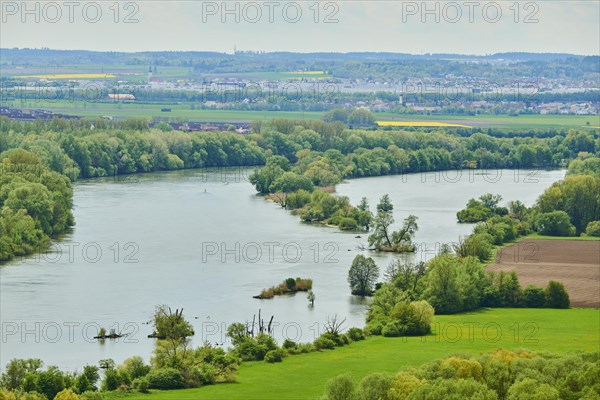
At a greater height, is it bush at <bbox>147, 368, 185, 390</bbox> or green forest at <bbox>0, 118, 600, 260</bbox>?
green forest at <bbox>0, 118, 600, 260</bbox>

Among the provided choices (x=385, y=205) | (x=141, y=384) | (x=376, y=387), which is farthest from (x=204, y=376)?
(x=385, y=205)

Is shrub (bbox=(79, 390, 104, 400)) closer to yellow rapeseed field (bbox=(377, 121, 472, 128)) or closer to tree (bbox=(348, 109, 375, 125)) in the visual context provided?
yellow rapeseed field (bbox=(377, 121, 472, 128))

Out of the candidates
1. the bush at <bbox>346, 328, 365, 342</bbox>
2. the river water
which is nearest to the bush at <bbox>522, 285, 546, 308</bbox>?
the river water

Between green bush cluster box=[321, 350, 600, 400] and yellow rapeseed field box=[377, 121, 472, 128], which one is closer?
green bush cluster box=[321, 350, 600, 400]

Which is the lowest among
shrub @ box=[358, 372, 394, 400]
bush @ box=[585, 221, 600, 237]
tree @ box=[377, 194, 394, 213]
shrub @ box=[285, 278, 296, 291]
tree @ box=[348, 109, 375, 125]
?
shrub @ box=[358, 372, 394, 400]

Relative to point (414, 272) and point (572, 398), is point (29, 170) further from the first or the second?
point (572, 398)

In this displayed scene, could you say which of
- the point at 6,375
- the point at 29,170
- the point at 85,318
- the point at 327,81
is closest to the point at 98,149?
the point at 29,170
